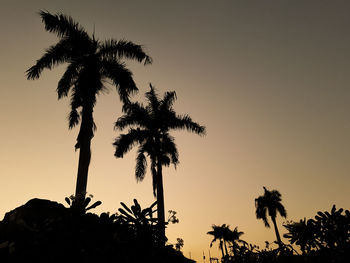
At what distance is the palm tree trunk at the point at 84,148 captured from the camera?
38.7ft

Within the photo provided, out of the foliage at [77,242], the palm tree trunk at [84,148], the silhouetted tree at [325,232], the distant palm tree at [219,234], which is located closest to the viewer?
the foliage at [77,242]

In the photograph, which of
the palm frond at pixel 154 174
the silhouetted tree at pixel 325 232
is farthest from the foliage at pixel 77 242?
the palm frond at pixel 154 174

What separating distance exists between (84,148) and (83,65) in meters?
4.41

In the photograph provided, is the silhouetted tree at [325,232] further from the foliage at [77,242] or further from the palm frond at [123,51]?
the palm frond at [123,51]

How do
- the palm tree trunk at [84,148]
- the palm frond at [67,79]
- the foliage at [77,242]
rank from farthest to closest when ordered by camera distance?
the palm frond at [67,79]
the palm tree trunk at [84,148]
the foliage at [77,242]

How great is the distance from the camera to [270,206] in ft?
147

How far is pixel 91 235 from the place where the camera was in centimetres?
437

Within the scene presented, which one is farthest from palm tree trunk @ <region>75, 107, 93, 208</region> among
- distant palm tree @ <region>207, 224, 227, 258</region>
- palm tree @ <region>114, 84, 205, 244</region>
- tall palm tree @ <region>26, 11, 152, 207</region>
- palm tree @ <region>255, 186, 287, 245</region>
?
distant palm tree @ <region>207, 224, 227, 258</region>

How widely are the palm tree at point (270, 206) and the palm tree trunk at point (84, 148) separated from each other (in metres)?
38.3

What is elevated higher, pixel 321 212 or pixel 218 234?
pixel 218 234

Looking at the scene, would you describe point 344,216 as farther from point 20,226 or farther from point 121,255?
point 20,226

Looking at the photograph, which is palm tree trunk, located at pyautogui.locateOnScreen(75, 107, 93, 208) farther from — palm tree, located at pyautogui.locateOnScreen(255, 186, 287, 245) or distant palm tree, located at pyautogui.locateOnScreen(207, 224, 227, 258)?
distant palm tree, located at pyautogui.locateOnScreen(207, 224, 227, 258)

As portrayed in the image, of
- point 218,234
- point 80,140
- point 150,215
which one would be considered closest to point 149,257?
point 150,215

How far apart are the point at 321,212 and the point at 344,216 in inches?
16.8
